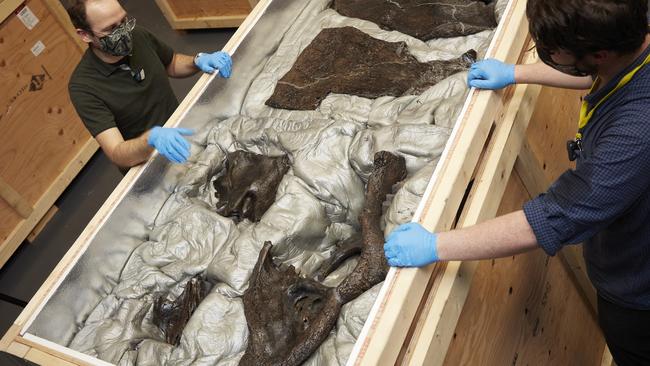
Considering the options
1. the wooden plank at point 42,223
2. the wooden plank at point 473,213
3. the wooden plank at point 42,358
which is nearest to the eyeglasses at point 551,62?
the wooden plank at point 473,213

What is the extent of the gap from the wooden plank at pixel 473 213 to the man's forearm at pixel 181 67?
1.87 meters

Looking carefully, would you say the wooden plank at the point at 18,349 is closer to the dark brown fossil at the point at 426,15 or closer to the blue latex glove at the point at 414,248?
the blue latex glove at the point at 414,248

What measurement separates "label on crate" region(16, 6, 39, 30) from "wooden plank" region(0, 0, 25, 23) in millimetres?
74

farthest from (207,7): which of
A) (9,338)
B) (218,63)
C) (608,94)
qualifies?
(608,94)

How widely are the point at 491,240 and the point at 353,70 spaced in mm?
1575

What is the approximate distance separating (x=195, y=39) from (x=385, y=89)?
11.2 ft

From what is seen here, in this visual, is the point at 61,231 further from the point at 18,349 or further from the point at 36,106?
the point at 18,349

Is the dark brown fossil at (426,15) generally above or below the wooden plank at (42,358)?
below

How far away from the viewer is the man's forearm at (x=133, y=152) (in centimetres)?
266

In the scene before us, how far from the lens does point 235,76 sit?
318 cm

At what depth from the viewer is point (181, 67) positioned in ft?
11.1

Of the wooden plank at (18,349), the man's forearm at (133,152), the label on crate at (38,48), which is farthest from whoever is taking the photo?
the label on crate at (38,48)

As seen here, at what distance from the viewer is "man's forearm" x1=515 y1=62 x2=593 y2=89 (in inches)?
82.4

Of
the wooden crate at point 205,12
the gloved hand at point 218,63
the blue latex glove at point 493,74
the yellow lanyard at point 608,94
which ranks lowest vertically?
the wooden crate at point 205,12
